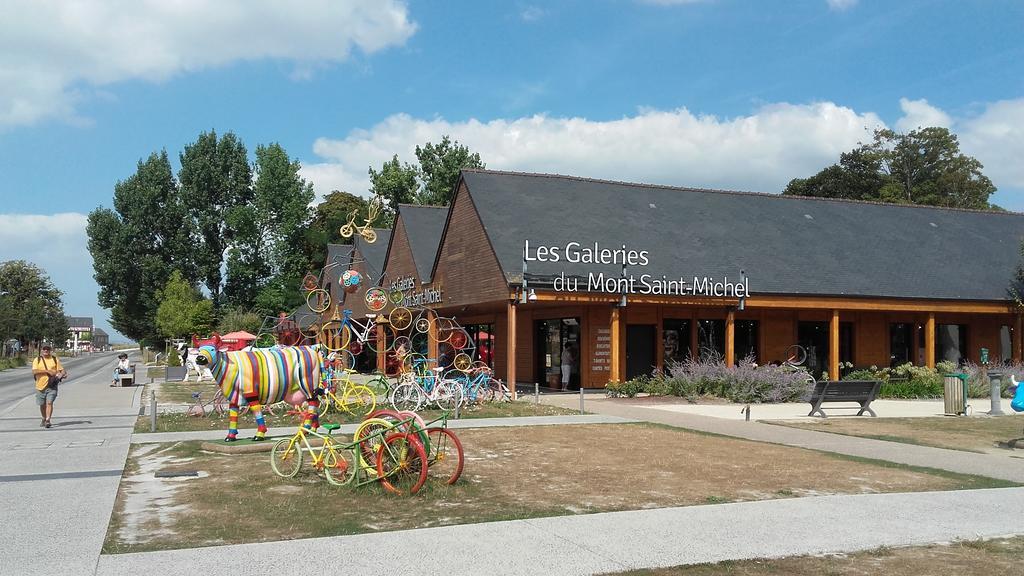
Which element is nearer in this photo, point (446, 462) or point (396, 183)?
point (446, 462)

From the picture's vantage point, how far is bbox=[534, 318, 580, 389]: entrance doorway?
95.2ft

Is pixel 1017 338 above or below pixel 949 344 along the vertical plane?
above

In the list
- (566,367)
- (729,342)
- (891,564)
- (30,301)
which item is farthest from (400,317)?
(30,301)

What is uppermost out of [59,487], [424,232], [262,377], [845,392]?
[424,232]

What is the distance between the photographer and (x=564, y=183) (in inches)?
1268

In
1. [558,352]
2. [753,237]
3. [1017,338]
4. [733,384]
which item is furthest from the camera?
[1017,338]

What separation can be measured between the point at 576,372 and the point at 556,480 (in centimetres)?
1833

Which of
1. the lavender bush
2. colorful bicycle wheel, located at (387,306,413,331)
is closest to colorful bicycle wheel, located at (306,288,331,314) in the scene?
colorful bicycle wheel, located at (387,306,413,331)

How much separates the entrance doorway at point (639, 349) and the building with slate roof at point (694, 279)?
0.13 ft

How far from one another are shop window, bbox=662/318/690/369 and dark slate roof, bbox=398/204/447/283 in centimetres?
991

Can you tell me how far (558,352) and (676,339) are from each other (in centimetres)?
410

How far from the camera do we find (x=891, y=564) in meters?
6.81

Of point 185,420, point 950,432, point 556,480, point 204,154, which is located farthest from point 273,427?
point 204,154

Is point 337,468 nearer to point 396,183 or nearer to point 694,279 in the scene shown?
point 694,279
